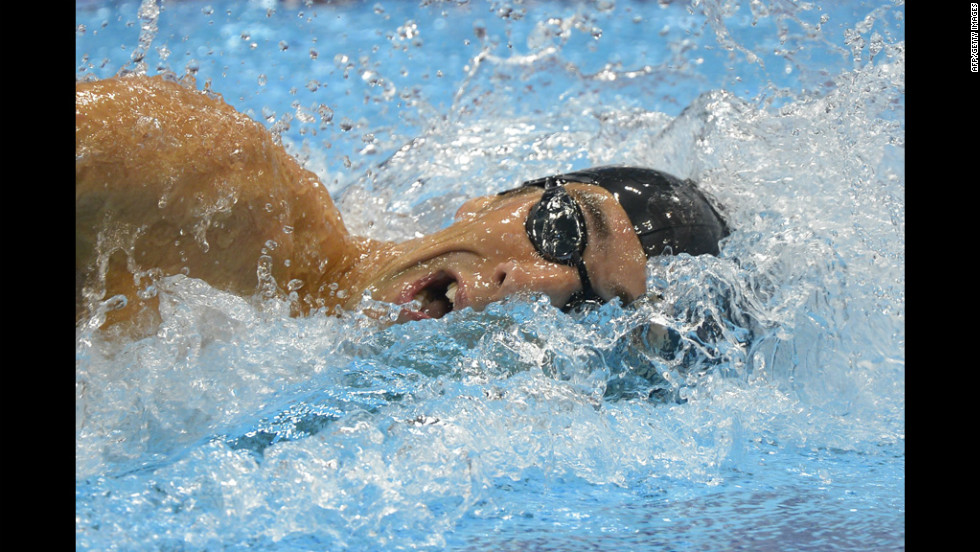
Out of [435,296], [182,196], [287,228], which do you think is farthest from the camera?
[435,296]

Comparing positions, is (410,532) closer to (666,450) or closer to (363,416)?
(363,416)

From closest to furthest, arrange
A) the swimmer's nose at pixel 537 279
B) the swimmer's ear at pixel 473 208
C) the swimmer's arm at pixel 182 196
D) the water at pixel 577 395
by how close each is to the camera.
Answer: the water at pixel 577 395 → the swimmer's arm at pixel 182 196 → the swimmer's nose at pixel 537 279 → the swimmer's ear at pixel 473 208

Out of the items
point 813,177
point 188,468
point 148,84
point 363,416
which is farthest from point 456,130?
point 188,468

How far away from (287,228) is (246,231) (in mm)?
91

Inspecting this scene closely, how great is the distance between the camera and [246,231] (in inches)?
58.1

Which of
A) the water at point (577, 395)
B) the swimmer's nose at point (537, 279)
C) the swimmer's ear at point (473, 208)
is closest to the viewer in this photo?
the water at point (577, 395)

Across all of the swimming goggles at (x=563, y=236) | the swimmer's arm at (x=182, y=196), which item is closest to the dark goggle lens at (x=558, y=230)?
the swimming goggles at (x=563, y=236)

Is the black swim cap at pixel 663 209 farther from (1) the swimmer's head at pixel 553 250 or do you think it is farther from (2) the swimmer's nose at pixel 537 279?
(2) the swimmer's nose at pixel 537 279

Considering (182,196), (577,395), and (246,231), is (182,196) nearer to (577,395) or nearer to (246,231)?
(246,231)

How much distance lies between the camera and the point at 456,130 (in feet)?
10.0

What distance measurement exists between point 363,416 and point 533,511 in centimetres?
31

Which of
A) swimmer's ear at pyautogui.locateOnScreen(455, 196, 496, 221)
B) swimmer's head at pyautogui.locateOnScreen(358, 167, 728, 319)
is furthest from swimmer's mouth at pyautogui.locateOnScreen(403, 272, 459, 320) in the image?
swimmer's ear at pyautogui.locateOnScreen(455, 196, 496, 221)

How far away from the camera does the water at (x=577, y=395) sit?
3.78 ft

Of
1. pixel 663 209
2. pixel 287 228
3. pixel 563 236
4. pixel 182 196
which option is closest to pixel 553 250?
pixel 563 236
